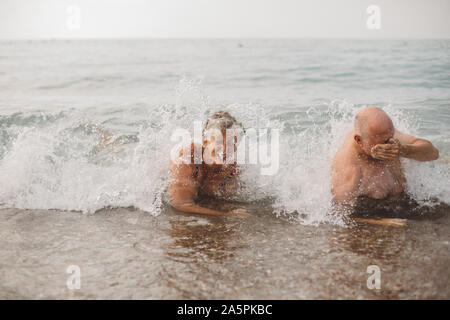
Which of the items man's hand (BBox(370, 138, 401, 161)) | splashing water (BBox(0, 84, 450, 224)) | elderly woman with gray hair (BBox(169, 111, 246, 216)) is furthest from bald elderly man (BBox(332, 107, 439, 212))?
elderly woman with gray hair (BBox(169, 111, 246, 216))

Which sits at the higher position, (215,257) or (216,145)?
(216,145)

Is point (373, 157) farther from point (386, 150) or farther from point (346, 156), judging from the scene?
point (346, 156)

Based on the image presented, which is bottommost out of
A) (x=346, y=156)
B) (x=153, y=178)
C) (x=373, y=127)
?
(x=153, y=178)

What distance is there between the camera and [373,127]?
3.12m

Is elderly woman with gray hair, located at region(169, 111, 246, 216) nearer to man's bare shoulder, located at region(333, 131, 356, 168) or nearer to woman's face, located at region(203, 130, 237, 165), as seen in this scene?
woman's face, located at region(203, 130, 237, 165)

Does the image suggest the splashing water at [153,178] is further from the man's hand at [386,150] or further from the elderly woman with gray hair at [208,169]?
the man's hand at [386,150]

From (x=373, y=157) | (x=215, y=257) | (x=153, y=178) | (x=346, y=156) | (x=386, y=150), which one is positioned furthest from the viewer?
(x=153, y=178)

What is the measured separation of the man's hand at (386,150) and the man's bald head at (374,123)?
9 cm

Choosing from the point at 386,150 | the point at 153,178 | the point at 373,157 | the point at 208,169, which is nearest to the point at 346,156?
the point at 373,157

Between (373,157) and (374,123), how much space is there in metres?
0.33

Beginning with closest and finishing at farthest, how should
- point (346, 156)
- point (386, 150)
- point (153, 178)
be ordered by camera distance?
1. point (386, 150)
2. point (346, 156)
3. point (153, 178)

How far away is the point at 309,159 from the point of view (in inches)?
173
